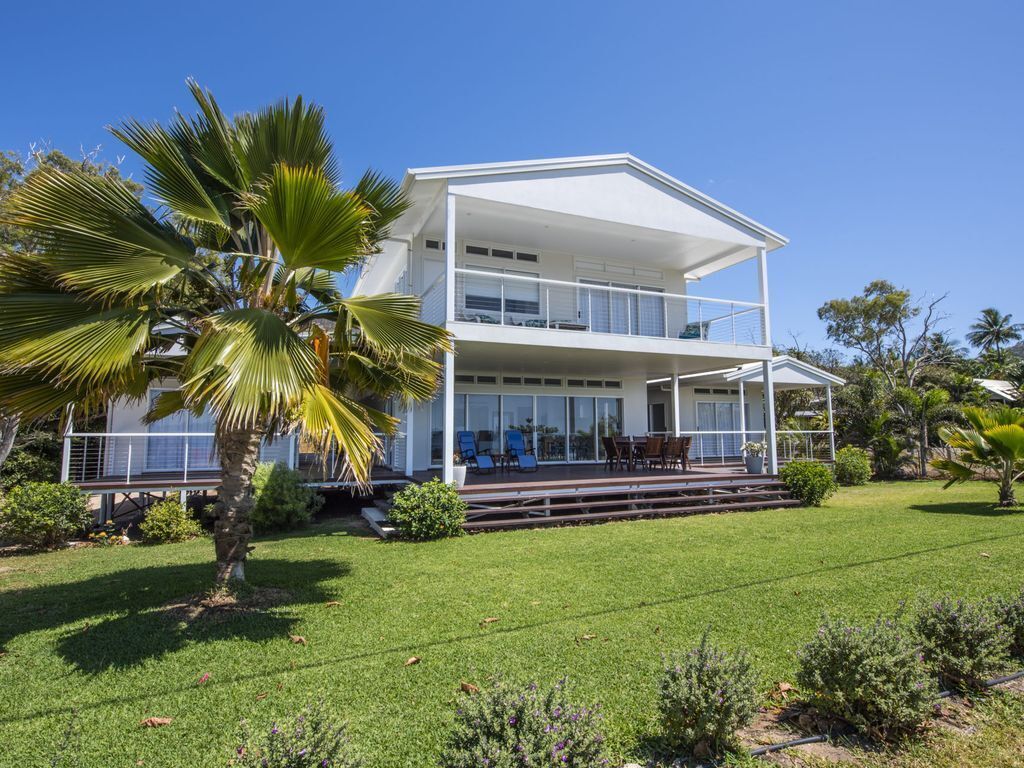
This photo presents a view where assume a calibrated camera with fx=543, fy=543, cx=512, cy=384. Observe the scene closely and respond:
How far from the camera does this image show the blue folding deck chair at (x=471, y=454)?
531 inches

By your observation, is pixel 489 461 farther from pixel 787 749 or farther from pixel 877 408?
pixel 877 408

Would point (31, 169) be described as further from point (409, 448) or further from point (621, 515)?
point (621, 515)

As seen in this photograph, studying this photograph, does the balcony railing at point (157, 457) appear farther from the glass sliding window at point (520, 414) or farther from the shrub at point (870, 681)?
the shrub at point (870, 681)

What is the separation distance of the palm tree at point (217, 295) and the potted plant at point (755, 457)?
10233mm

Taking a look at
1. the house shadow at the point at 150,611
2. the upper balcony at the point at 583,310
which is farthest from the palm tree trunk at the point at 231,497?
the upper balcony at the point at 583,310

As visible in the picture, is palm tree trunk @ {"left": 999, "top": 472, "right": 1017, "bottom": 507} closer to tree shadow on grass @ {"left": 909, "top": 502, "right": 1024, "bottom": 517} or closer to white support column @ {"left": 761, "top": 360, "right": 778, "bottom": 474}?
tree shadow on grass @ {"left": 909, "top": 502, "right": 1024, "bottom": 517}

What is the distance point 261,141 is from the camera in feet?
19.1

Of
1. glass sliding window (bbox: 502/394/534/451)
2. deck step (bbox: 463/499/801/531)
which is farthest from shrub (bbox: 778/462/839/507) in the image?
glass sliding window (bbox: 502/394/534/451)

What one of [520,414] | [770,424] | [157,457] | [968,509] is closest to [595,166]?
[520,414]

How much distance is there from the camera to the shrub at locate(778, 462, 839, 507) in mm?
12555

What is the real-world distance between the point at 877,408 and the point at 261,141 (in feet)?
74.9

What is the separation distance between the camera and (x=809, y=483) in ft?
41.2

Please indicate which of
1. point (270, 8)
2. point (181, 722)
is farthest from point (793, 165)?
point (181, 722)

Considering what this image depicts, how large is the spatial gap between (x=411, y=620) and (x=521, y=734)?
2.97 m
